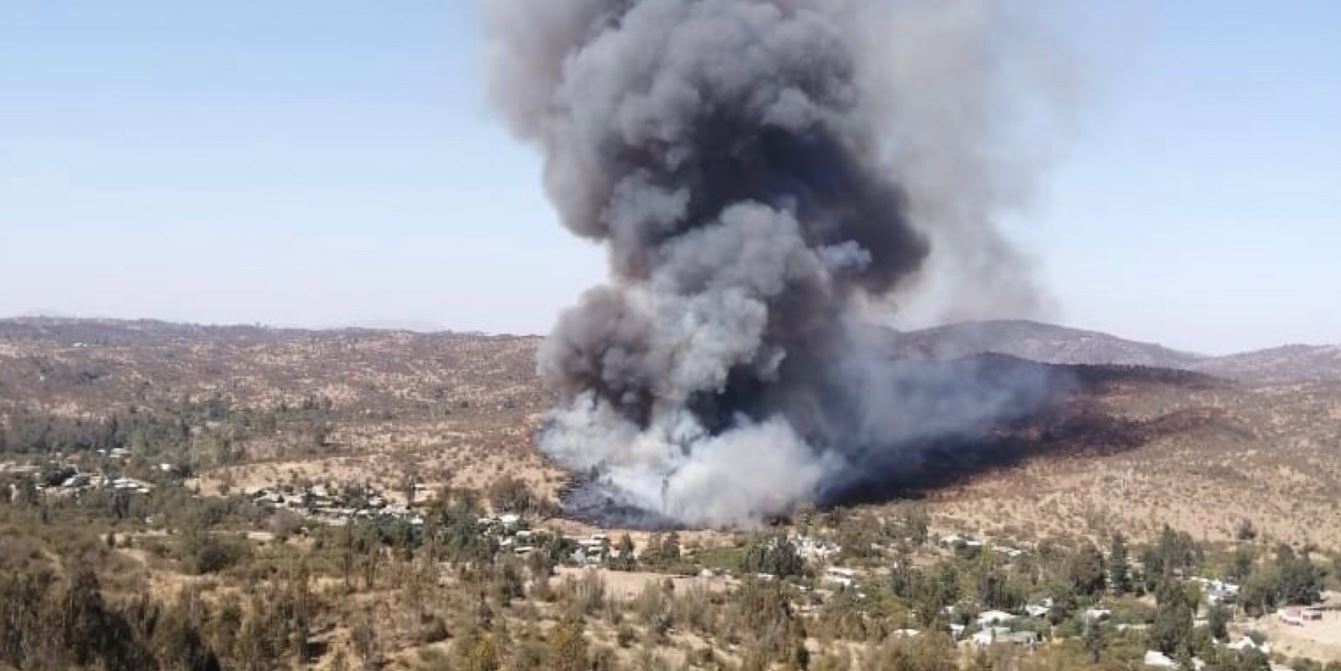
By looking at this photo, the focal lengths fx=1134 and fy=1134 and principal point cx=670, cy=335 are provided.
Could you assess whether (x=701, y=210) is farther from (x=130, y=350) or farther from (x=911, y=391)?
(x=130, y=350)

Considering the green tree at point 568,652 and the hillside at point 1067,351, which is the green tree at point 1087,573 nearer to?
the green tree at point 568,652

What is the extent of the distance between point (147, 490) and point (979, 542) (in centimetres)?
3665

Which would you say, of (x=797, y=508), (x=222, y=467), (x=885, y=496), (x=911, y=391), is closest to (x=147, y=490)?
(x=222, y=467)

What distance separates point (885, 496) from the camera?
5466cm

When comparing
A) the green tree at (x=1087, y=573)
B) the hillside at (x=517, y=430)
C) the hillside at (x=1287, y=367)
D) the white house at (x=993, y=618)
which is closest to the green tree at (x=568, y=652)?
the white house at (x=993, y=618)

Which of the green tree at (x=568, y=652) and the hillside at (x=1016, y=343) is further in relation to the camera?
the hillside at (x=1016, y=343)

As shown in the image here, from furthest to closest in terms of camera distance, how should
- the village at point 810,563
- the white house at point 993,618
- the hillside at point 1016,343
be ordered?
the hillside at point 1016,343
the white house at point 993,618
the village at point 810,563

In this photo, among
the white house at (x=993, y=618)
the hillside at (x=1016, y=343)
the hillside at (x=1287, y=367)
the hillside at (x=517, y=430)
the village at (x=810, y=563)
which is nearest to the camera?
the village at (x=810, y=563)

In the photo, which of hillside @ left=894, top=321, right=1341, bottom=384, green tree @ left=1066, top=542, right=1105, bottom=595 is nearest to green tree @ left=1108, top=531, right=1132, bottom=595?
green tree @ left=1066, top=542, right=1105, bottom=595

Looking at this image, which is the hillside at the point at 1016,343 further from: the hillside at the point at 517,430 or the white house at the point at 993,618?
the white house at the point at 993,618

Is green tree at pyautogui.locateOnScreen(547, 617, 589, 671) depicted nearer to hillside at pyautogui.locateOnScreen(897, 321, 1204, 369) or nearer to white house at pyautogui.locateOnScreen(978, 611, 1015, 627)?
white house at pyautogui.locateOnScreen(978, 611, 1015, 627)

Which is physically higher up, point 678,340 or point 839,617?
point 678,340

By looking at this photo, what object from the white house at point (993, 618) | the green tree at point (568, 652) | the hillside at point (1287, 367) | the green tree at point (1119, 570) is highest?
the hillside at point (1287, 367)

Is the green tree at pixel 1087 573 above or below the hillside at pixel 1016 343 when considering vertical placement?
below
